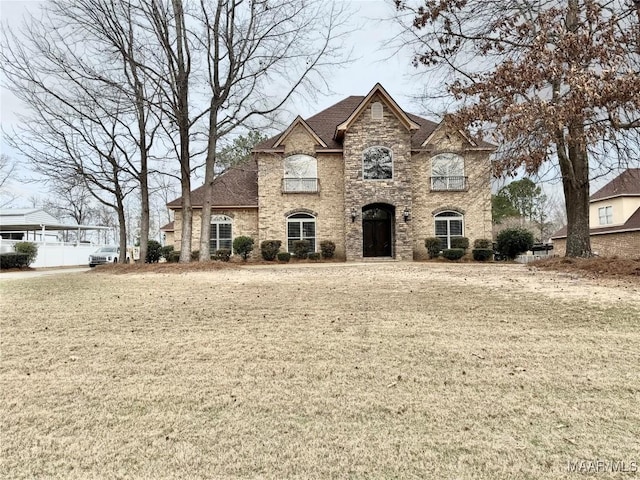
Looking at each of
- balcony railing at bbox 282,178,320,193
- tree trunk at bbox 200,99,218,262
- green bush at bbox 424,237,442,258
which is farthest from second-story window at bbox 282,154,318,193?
green bush at bbox 424,237,442,258

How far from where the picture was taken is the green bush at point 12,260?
2089cm

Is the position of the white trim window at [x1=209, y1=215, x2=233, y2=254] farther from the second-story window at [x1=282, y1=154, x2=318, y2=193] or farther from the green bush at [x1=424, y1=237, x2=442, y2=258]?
the green bush at [x1=424, y1=237, x2=442, y2=258]

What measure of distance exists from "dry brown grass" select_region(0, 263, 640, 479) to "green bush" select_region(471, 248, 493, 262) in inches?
551

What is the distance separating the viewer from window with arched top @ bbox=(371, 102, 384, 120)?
21500 millimetres

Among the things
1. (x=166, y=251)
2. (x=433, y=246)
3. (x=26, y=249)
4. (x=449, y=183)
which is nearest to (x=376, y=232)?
(x=433, y=246)

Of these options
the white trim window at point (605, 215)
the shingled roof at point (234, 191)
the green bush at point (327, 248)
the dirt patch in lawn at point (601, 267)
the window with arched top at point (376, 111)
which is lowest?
the dirt patch in lawn at point (601, 267)

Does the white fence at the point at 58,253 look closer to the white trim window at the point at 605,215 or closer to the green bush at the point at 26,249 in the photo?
the green bush at the point at 26,249

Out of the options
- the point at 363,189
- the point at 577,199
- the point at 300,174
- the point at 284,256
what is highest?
the point at 300,174

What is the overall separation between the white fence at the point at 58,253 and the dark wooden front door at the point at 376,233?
1983 centimetres

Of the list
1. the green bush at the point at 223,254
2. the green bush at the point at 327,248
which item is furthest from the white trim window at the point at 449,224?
the green bush at the point at 223,254

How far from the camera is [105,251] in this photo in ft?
99.1

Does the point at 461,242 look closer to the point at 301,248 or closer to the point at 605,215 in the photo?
the point at 301,248

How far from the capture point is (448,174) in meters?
22.4

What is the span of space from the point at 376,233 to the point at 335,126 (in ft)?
22.4
